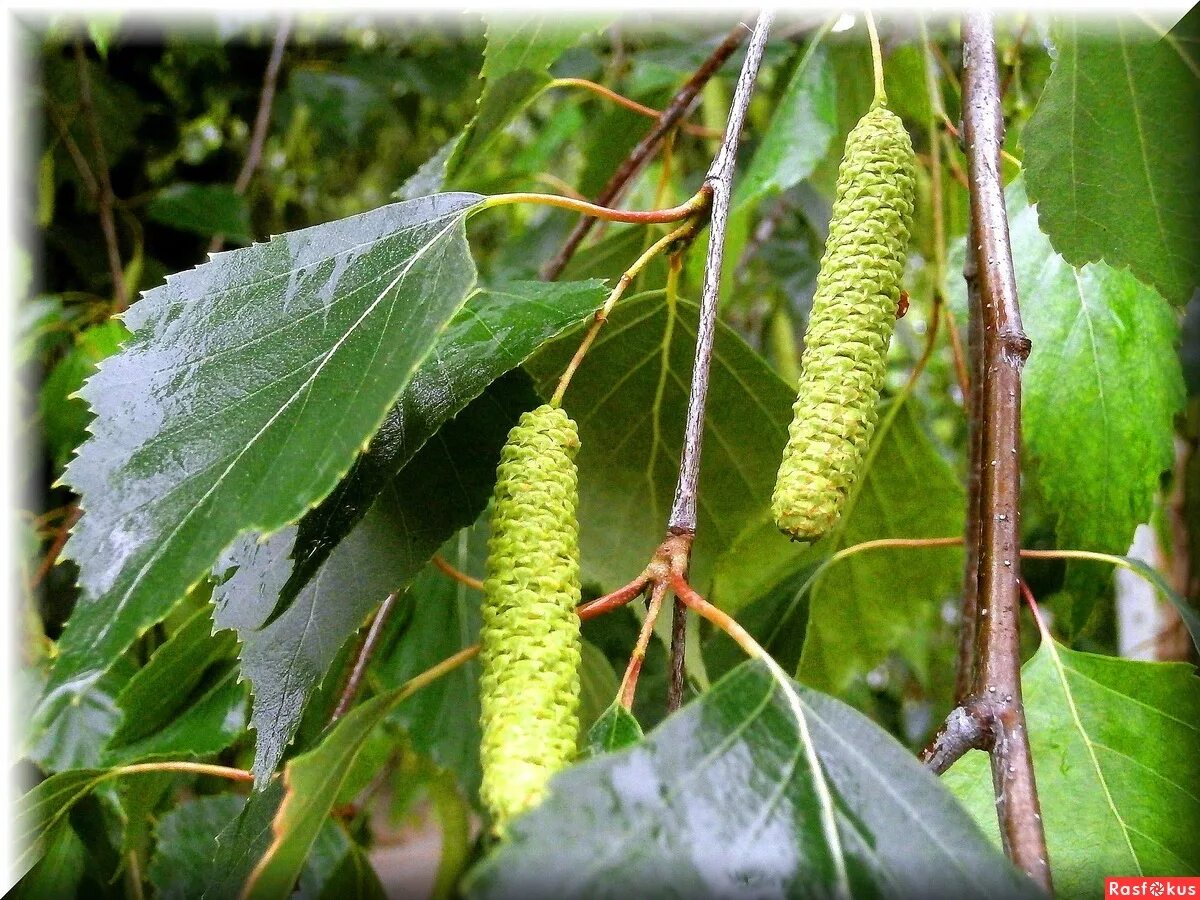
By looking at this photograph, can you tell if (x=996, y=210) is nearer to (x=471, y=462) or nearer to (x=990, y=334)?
(x=990, y=334)

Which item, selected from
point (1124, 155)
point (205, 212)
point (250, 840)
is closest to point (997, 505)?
point (1124, 155)

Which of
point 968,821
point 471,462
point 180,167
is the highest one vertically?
point 180,167

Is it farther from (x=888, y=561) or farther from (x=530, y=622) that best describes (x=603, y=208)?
(x=888, y=561)

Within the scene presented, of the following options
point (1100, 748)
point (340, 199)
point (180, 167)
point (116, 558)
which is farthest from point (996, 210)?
point (340, 199)

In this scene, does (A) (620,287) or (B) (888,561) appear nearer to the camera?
(A) (620,287)

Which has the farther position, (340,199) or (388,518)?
(340,199)

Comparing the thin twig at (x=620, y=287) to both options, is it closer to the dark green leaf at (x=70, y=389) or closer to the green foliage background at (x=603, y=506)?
the green foliage background at (x=603, y=506)
